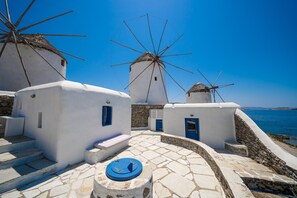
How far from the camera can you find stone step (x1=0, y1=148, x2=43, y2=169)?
3.64 metres

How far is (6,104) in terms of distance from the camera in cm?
678

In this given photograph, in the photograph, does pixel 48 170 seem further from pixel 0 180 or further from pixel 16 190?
pixel 0 180

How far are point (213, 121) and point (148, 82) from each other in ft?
33.3

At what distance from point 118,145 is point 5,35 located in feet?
32.1

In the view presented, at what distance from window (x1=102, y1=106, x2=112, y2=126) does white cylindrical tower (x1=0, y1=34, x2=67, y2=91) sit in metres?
6.98

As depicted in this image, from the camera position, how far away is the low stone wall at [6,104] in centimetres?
662

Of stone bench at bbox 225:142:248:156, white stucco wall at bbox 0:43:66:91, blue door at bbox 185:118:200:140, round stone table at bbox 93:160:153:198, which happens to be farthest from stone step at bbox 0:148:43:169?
stone bench at bbox 225:142:248:156

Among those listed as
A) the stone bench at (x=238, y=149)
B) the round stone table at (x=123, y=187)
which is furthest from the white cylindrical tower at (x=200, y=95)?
the round stone table at (x=123, y=187)

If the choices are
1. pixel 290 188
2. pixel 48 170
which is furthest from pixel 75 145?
pixel 290 188

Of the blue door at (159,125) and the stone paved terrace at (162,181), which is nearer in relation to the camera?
the stone paved terrace at (162,181)

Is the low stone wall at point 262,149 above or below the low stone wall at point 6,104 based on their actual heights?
below

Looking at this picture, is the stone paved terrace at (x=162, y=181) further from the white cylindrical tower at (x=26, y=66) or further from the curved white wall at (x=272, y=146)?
the white cylindrical tower at (x=26, y=66)

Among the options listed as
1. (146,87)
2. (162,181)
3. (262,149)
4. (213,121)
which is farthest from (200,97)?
(162,181)

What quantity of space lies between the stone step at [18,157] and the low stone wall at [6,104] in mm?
4304
